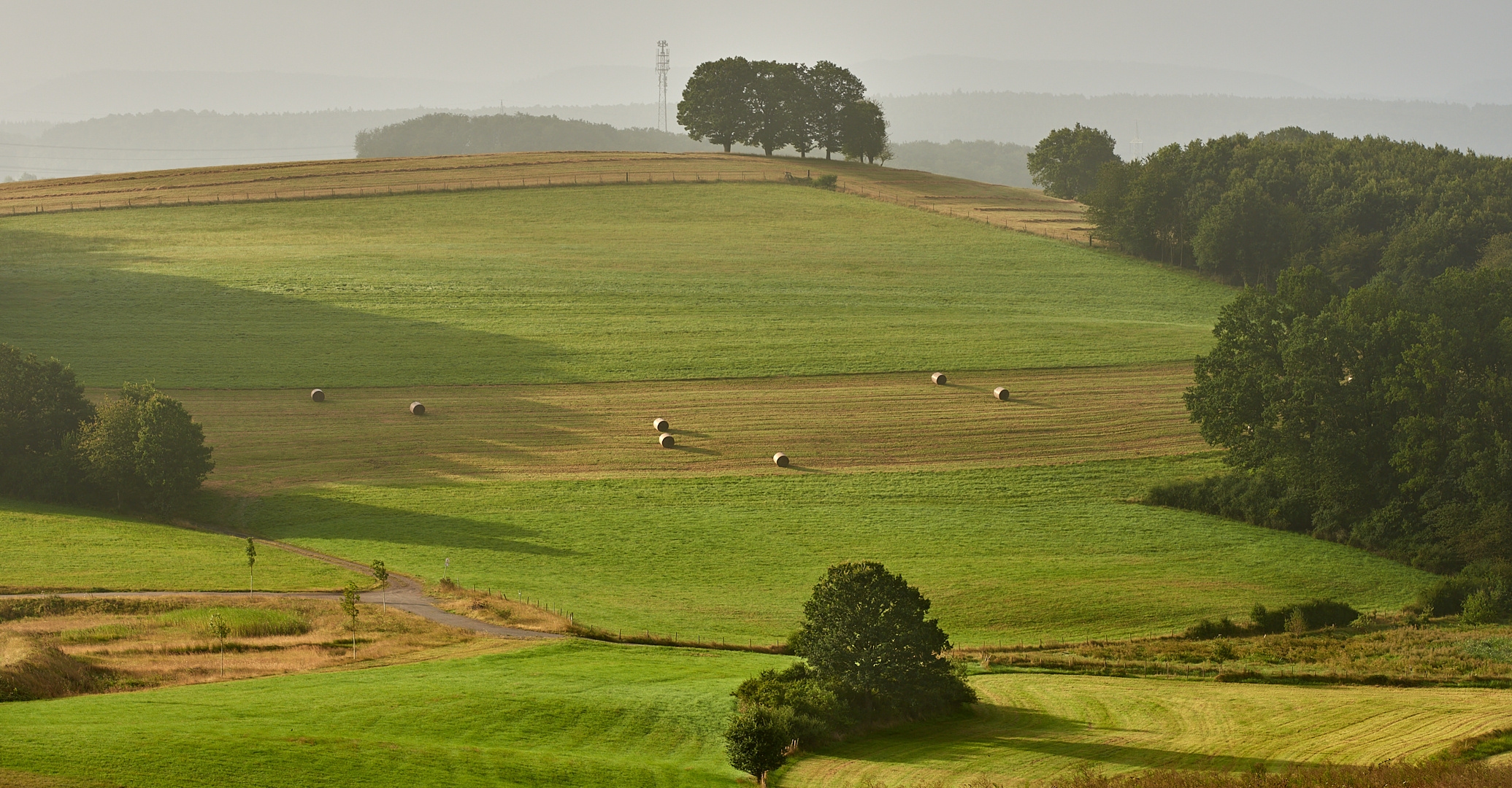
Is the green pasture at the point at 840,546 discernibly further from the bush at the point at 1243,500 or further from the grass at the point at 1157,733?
the grass at the point at 1157,733

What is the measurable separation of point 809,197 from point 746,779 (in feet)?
294

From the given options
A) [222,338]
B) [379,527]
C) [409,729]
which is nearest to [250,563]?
[379,527]

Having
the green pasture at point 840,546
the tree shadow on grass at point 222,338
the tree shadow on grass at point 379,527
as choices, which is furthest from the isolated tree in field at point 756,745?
the tree shadow on grass at point 222,338

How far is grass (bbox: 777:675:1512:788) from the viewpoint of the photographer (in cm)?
2386

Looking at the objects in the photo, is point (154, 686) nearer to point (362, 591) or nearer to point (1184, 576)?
point (362, 591)

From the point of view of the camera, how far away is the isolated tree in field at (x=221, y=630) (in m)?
30.8

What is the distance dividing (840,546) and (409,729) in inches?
980

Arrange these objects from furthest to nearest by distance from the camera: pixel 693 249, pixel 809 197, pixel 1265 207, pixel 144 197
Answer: pixel 809 197
pixel 144 197
pixel 693 249
pixel 1265 207

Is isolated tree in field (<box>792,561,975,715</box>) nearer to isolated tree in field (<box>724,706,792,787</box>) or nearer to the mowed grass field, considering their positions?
the mowed grass field

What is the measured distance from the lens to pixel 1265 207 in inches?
3337

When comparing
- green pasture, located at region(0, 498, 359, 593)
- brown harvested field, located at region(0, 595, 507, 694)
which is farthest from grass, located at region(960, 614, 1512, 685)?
green pasture, located at region(0, 498, 359, 593)

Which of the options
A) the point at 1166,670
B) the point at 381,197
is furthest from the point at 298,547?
the point at 381,197

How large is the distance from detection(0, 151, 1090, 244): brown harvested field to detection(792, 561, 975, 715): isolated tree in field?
74.9 m

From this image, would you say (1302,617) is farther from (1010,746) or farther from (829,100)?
(829,100)
